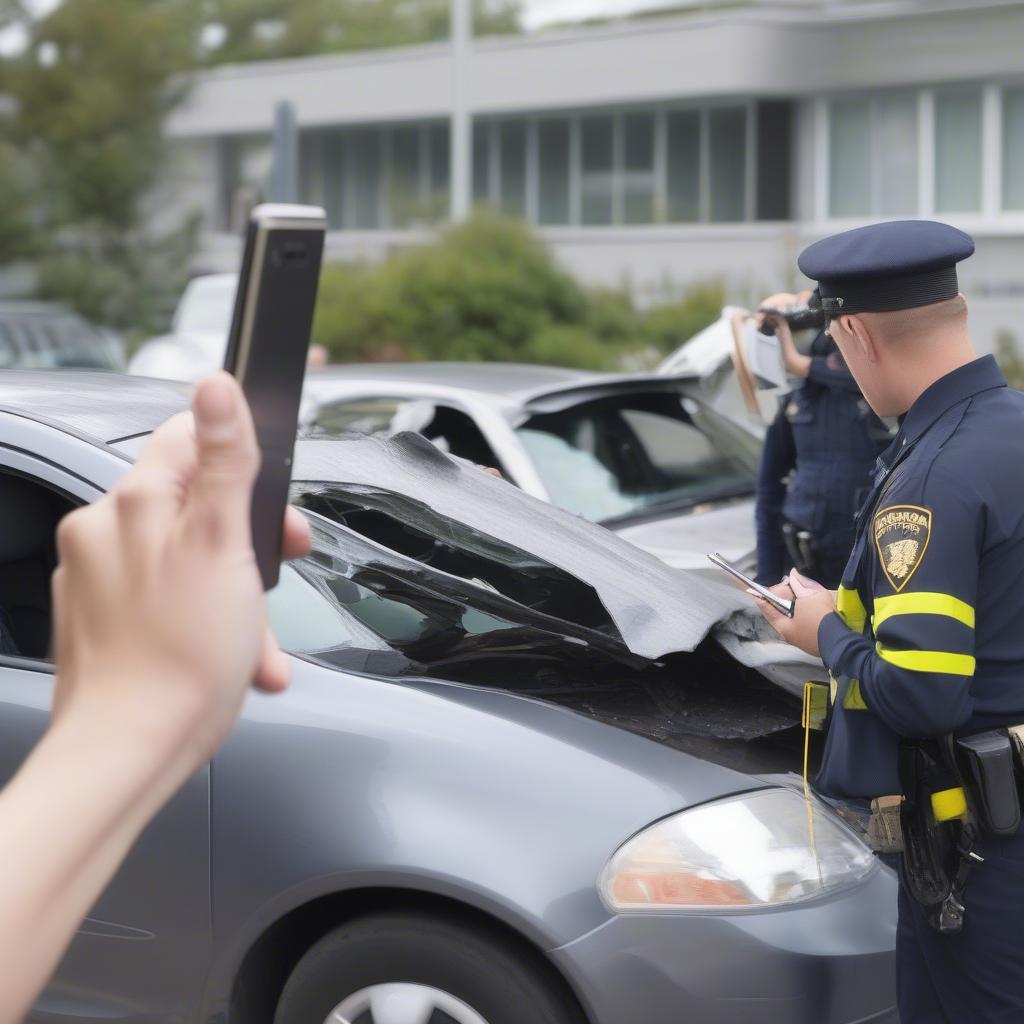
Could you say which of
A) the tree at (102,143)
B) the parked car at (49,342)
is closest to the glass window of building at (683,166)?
the tree at (102,143)

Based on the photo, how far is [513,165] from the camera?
2936 cm

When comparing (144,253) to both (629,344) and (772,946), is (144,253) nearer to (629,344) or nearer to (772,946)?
(629,344)

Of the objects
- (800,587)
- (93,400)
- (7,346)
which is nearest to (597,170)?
(7,346)

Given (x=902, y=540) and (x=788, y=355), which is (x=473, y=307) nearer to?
(x=788, y=355)

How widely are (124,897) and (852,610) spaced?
55.4 inches

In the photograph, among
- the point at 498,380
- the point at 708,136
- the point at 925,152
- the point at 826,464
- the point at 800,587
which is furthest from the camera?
the point at 708,136

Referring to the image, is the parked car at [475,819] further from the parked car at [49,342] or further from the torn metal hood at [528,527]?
the parked car at [49,342]

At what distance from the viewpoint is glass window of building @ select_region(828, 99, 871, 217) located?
2408cm

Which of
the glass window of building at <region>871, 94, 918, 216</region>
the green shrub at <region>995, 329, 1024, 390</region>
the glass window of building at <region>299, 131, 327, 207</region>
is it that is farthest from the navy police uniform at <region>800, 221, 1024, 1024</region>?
the glass window of building at <region>299, 131, 327, 207</region>

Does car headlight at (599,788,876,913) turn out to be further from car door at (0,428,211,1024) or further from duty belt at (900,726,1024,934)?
car door at (0,428,211,1024)

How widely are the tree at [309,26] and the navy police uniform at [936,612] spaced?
5501cm

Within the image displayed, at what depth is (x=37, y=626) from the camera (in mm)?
3312

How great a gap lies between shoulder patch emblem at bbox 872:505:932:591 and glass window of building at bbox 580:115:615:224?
25.9 metres

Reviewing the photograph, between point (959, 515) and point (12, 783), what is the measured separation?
1.69 metres
